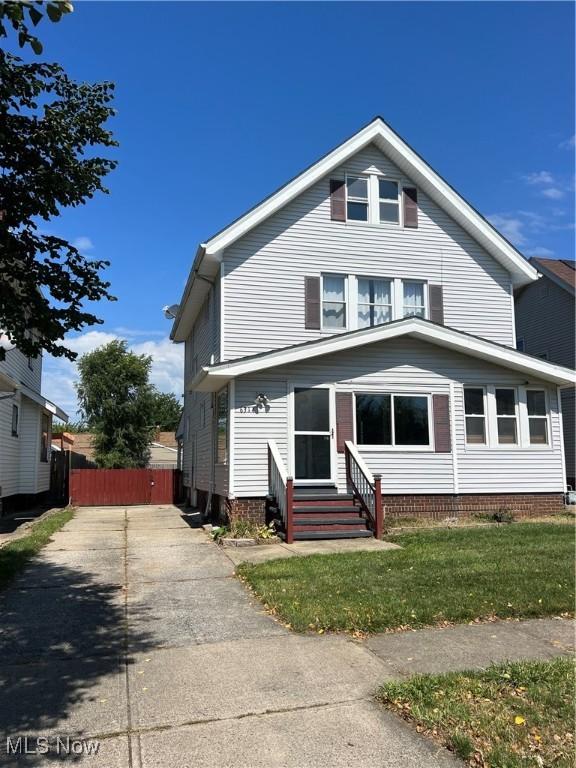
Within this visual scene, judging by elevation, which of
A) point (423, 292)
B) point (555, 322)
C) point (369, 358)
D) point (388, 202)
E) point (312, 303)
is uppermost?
point (388, 202)

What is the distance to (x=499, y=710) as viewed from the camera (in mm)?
4145

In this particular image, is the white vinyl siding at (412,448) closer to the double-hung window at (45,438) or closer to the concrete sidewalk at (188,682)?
the concrete sidewalk at (188,682)

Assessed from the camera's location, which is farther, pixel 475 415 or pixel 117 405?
pixel 117 405

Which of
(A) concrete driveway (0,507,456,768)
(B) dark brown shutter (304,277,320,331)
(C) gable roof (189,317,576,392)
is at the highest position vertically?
(B) dark brown shutter (304,277,320,331)

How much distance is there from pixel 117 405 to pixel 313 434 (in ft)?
87.3

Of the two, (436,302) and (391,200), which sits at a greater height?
(391,200)

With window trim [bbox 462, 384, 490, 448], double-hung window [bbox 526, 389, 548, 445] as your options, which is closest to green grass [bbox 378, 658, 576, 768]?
window trim [bbox 462, 384, 490, 448]

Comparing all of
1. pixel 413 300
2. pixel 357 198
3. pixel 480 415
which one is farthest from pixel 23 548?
pixel 357 198

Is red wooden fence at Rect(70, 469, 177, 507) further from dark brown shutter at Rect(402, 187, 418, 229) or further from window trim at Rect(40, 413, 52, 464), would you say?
dark brown shutter at Rect(402, 187, 418, 229)

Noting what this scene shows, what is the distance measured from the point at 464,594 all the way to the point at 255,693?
133 inches

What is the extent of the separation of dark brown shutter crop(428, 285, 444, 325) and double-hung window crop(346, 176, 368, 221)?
8.23 feet

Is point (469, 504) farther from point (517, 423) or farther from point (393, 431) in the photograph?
point (393, 431)

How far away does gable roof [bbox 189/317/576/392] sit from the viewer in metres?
12.7

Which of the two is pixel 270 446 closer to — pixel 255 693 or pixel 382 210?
pixel 382 210
